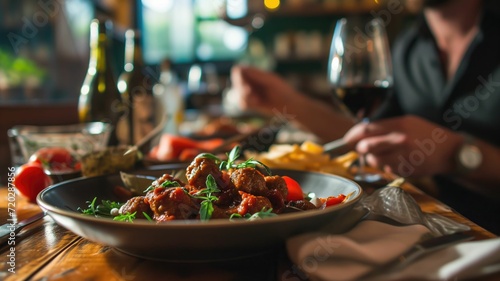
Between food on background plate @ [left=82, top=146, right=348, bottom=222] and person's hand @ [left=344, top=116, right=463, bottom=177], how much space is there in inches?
24.9

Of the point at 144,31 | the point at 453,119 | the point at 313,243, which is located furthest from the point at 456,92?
the point at 144,31

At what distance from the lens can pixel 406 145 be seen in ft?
4.40

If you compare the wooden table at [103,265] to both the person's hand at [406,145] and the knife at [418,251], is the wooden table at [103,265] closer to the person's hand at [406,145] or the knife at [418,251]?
the knife at [418,251]

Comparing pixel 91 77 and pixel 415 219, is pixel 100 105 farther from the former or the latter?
pixel 415 219

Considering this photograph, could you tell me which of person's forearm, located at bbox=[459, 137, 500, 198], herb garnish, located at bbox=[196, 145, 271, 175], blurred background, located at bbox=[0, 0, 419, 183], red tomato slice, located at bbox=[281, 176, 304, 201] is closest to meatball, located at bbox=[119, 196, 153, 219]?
herb garnish, located at bbox=[196, 145, 271, 175]

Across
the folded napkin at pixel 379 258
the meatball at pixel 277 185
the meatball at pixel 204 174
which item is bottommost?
the folded napkin at pixel 379 258

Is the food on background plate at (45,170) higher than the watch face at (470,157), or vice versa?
the food on background plate at (45,170)

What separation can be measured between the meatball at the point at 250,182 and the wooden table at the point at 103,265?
0.09 m

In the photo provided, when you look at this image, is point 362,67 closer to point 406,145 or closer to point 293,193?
point 406,145

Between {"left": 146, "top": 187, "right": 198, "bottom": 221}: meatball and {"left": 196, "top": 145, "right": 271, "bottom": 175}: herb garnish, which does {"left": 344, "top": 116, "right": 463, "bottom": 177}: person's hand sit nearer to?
{"left": 196, "top": 145, "right": 271, "bottom": 175}: herb garnish

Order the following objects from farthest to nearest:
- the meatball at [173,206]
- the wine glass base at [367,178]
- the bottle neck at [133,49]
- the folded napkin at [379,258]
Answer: the bottle neck at [133,49] < the wine glass base at [367,178] < the meatball at [173,206] < the folded napkin at [379,258]

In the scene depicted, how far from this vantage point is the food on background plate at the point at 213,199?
56cm

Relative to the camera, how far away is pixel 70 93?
4117mm

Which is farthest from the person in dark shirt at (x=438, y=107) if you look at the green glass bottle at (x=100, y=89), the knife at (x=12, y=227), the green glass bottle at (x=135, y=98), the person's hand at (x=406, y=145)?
the knife at (x=12, y=227)
